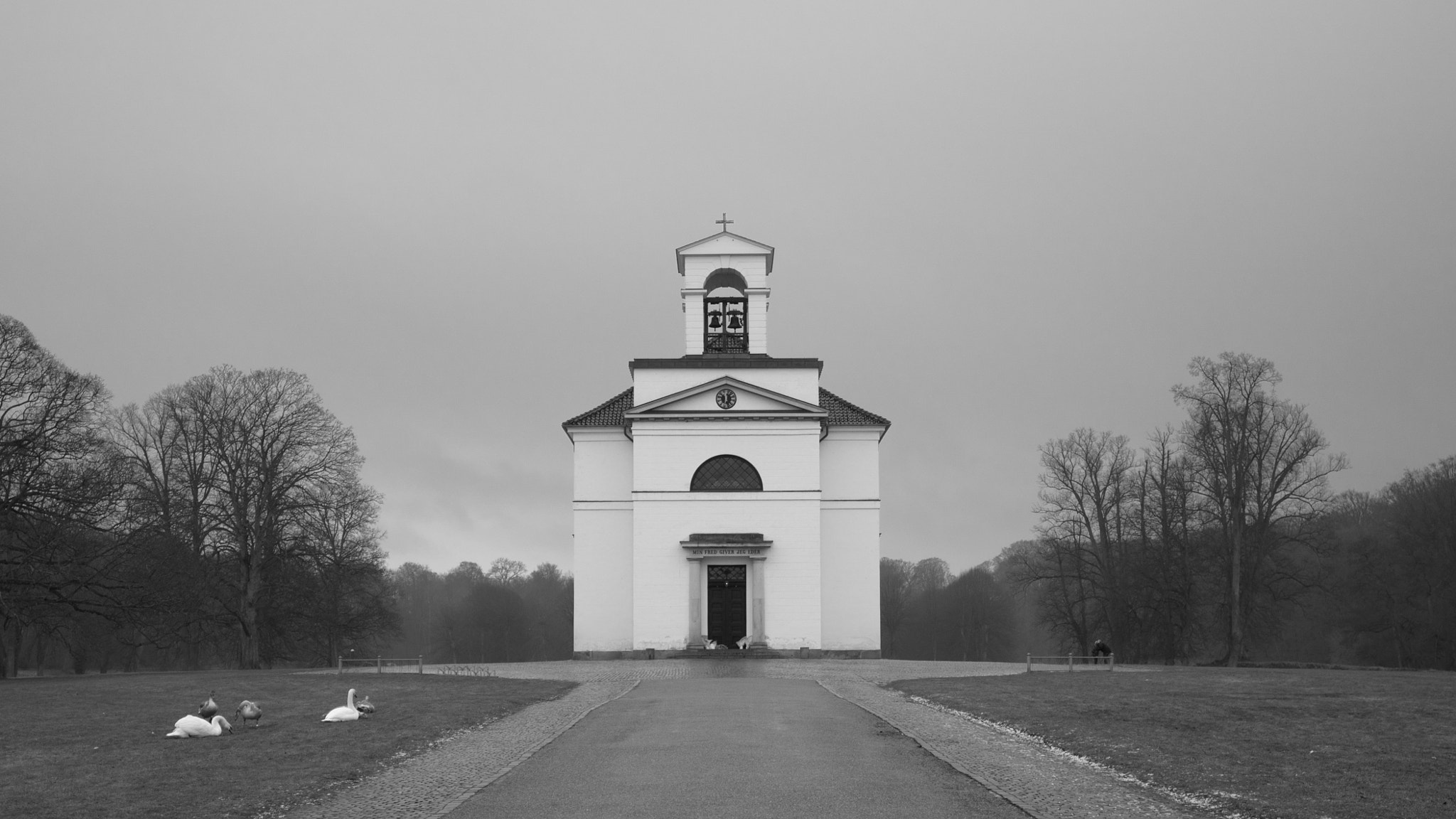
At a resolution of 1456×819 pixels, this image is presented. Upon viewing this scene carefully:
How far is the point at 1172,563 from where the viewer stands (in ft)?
165

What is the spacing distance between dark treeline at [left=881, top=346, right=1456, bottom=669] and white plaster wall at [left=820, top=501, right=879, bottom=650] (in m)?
12.0

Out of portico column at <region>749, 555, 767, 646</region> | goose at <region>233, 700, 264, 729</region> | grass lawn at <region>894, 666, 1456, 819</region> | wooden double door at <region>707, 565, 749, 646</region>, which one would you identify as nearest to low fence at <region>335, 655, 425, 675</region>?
wooden double door at <region>707, 565, 749, 646</region>

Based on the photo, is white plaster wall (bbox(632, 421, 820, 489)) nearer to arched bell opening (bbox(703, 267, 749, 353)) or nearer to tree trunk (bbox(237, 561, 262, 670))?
arched bell opening (bbox(703, 267, 749, 353))

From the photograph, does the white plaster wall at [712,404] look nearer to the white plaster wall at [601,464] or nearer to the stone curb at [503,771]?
the white plaster wall at [601,464]

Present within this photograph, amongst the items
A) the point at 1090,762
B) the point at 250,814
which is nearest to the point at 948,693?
the point at 1090,762

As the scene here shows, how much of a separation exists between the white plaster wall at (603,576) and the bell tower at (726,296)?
21.1 feet

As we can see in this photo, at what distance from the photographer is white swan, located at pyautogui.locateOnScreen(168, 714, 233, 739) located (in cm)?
1666

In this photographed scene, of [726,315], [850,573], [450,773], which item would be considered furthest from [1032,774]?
[726,315]

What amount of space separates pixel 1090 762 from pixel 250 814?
29.4ft

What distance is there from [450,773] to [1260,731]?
10.6 meters

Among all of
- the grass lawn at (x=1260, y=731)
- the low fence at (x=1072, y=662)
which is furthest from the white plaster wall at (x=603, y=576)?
the grass lawn at (x=1260, y=731)

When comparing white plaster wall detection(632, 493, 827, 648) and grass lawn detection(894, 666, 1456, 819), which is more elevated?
white plaster wall detection(632, 493, 827, 648)

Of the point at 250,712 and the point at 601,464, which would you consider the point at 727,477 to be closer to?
the point at 601,464

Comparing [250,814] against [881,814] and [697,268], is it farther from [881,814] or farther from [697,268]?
[697,268]
